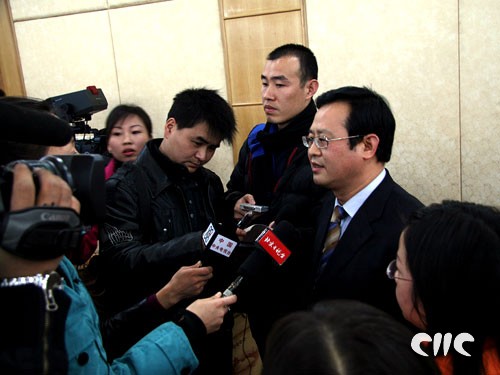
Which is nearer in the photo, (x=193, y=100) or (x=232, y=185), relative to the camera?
(x=193, y=100)

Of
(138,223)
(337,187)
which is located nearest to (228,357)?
(138,223)

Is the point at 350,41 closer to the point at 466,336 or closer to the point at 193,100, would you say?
the point at 193,100

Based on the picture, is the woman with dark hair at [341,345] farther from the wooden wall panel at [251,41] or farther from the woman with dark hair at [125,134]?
the wooden wall panel at [251,41]

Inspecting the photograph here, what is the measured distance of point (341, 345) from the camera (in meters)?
0.54

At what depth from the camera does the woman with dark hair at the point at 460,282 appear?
83 centimetres

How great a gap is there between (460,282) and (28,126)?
79 cm

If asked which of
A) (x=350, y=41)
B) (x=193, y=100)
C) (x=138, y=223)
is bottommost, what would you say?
(x=138, y=223)

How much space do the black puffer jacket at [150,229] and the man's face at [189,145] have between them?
41 millimetres

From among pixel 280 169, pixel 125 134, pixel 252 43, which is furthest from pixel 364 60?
pixel 125 134

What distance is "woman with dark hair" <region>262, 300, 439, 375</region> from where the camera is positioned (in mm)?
524

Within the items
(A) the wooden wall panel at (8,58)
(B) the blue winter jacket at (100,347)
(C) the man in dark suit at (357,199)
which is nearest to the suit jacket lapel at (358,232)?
(C) the man in dark suit at (357,199)

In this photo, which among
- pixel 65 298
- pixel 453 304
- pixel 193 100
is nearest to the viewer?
pixel 65 298

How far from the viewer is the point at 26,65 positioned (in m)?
3.46

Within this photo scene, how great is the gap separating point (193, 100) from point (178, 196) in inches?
14.7
